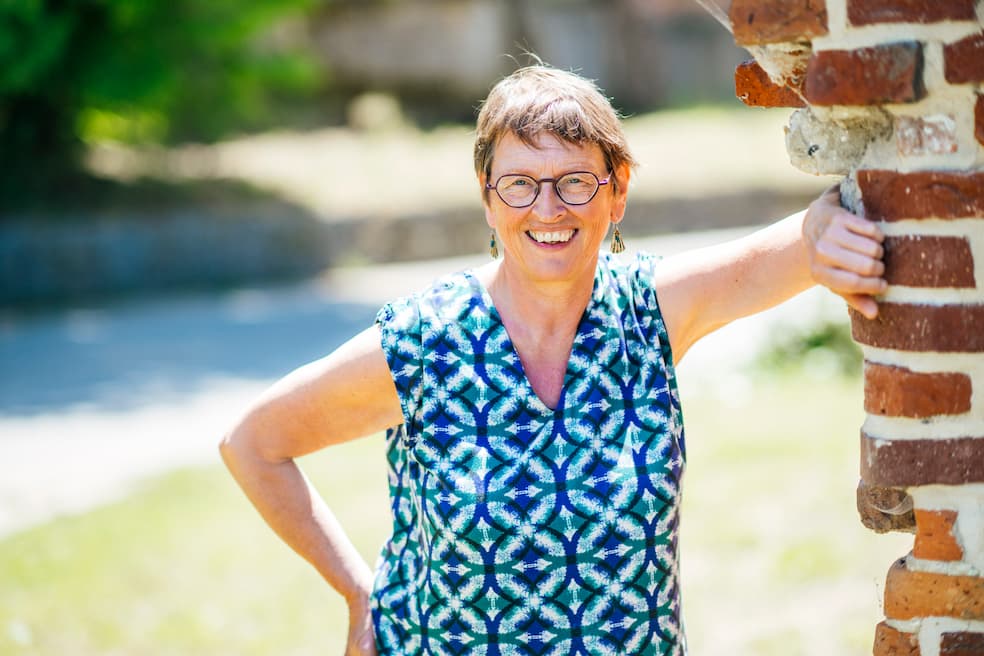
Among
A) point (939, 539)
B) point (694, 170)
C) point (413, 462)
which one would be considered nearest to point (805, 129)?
point (939, 539)

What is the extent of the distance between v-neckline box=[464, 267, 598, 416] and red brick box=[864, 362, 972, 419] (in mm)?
564

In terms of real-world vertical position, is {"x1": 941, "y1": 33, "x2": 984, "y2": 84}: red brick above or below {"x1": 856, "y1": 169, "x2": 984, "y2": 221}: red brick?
above

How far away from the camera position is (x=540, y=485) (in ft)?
7.23

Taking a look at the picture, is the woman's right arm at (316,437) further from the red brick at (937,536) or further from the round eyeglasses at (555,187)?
the red brick at (937,536)

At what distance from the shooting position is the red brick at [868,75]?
176 cm

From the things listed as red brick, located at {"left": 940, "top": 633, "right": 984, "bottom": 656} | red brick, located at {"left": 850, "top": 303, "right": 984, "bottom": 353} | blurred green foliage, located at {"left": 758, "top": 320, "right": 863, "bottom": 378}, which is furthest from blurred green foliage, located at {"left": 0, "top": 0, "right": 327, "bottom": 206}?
red brick, located at {"left": 940, "top": 633, "right": 984, "bottom": 656}

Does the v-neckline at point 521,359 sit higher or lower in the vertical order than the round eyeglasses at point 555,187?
lower

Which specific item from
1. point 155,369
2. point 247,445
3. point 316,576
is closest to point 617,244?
point 247,445

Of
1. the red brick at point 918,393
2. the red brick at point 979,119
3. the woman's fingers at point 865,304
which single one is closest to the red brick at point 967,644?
the red brick at point 918,393

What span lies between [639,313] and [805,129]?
51 cm

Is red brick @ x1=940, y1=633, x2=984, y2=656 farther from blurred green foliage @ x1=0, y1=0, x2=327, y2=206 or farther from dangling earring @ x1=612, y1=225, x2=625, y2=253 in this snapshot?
blurred green foliage @ x1=0, y1=0, x2=327, y2=206

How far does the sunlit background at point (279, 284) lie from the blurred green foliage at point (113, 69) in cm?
3

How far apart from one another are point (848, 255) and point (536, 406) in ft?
2.09

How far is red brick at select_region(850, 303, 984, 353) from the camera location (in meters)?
1.82
